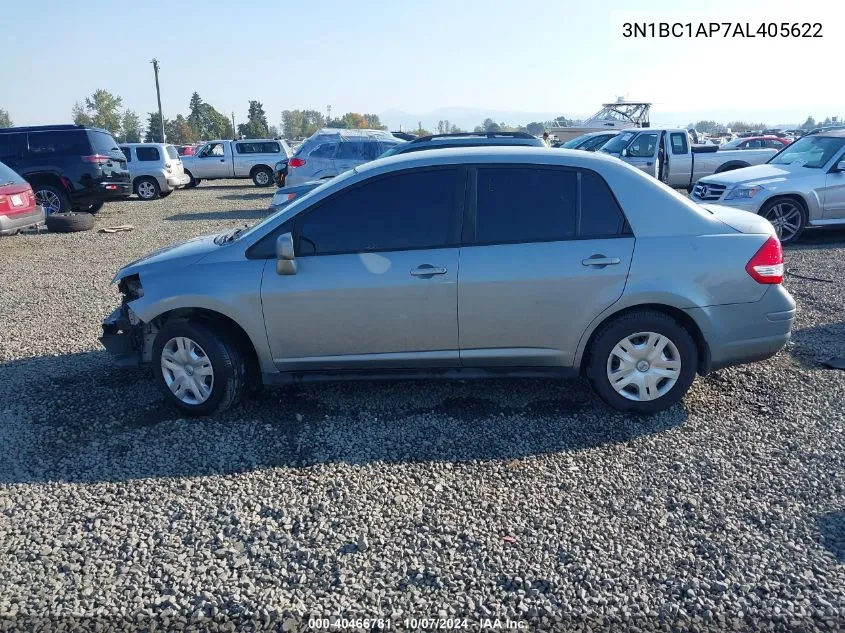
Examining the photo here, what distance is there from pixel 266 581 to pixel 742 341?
10.9 feet

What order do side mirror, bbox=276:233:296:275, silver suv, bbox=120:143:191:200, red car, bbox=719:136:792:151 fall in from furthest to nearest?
1. red car, bbox=719:136:792:151
2. silver suv, bbox=120:143:191:200
3. side mirror, bbox=276:233:296:275

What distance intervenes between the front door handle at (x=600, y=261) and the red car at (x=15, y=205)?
10.2 meters

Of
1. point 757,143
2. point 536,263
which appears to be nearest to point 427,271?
point 536,263

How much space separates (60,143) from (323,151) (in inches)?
226

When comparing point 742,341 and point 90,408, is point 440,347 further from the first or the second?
point 90,408

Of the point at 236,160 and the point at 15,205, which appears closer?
the point at 15,205

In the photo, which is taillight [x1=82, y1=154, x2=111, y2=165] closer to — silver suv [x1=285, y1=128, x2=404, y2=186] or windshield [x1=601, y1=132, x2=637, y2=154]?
silver suv [x1=285, y1=128, x2=404, y2=186]

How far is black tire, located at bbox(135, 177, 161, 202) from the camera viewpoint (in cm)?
2053

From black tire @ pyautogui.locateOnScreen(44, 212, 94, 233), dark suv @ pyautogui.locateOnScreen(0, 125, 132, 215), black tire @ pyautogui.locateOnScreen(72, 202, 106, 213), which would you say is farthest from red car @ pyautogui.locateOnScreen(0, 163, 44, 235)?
black tire @ pyautogui.locateOnScreen(72, 202, 106, 213)

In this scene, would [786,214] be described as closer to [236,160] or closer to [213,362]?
[213,362]

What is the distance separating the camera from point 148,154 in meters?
20.4

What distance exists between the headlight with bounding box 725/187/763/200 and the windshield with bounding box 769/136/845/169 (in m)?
1.22

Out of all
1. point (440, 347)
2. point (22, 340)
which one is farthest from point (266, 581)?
point (22, 340)

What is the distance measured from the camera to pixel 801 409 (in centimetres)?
459
